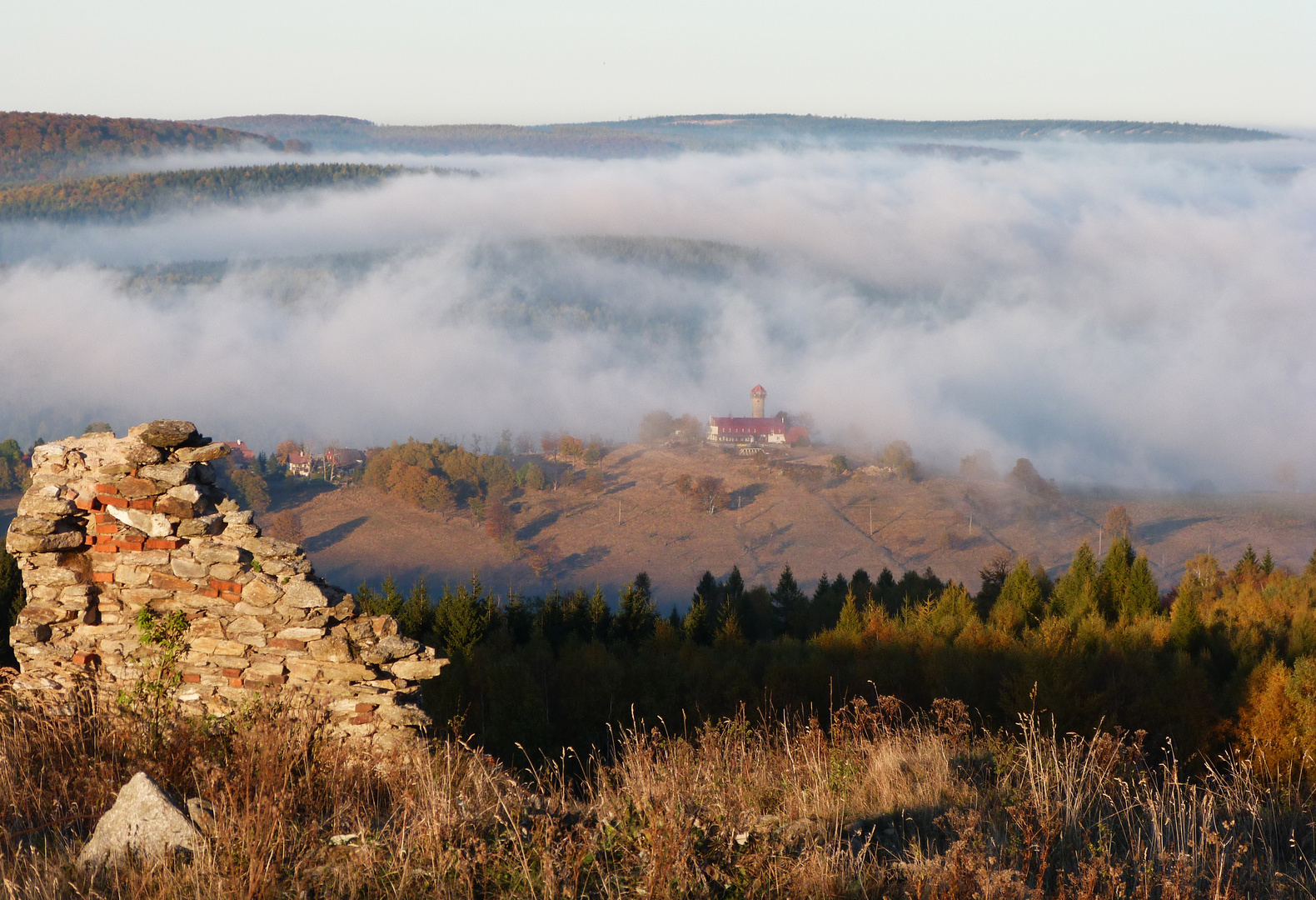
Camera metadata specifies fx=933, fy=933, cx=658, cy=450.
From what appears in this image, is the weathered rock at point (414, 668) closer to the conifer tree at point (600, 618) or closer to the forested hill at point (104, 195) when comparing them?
the conifer tree at point (600, 618)

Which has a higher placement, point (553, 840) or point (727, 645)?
point (553, 840)

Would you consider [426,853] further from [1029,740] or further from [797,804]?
[1029,740]

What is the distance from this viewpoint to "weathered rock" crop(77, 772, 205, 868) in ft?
14.9

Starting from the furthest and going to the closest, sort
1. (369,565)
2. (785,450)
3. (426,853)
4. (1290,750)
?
1. (785,450)
2. (369,565)
3. (1290,750)
4. (426,853)

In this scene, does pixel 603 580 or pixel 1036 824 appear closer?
pixel 1036 824

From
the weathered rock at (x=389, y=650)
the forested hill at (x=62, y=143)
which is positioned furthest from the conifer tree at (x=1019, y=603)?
the forested hill at (x=62, y=143)

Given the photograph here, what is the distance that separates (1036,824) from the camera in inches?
218

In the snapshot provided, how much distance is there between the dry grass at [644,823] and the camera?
441 centimetres

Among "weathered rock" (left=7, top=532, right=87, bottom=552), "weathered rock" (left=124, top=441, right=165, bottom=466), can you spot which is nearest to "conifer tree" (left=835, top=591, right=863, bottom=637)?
"weathered rock" (left=124, top=441, right=165, bottom=466)

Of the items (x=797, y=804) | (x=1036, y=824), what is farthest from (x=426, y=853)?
(x=1036, y=824)

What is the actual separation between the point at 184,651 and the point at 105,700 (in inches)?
25.6

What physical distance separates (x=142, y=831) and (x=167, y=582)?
345 cm

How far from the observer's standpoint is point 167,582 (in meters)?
A: 7.65

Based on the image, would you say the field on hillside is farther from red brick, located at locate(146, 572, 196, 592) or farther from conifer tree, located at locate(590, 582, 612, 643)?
red brick, located at locate(146, 572, 196, 592)
